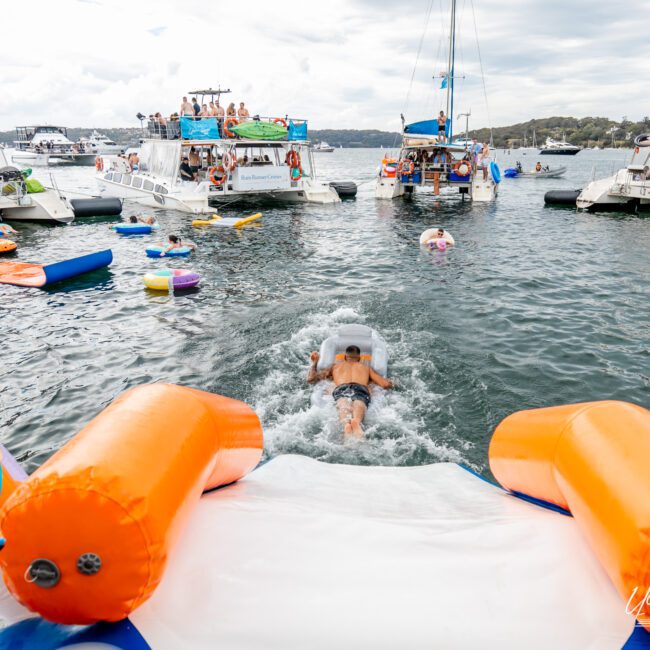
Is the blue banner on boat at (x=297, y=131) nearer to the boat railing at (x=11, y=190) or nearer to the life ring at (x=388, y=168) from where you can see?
the life ring at (x=388, y=168)

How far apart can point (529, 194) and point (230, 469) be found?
34158mm

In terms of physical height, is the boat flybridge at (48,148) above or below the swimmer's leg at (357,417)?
above

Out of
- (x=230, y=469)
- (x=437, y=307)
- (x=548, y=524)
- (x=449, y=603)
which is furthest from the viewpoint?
(x=437, y=307)

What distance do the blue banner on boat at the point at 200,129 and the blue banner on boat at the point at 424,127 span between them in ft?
36.4

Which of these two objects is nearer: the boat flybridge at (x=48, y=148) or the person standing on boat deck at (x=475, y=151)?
the person standing on boat deck at (x=475, y=151)

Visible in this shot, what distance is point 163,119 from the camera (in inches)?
995

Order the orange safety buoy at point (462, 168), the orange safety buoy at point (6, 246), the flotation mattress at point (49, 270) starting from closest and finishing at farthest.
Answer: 1. the flotation mattress at point (49, 270)
2. the orange safety buoy at point (6, 246)
3. the orange safety buoy at point (462, 168)

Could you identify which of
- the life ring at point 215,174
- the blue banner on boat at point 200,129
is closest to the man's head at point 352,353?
the life ring at point 215,174

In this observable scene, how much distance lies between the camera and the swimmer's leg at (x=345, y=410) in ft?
20.4

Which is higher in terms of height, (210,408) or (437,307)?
(210,408)

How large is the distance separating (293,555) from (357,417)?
3752 mm

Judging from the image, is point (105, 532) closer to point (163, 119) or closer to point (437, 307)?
point (437, 307)

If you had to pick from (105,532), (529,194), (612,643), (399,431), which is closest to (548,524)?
(612,643)

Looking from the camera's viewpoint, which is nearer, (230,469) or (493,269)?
(230,469)
